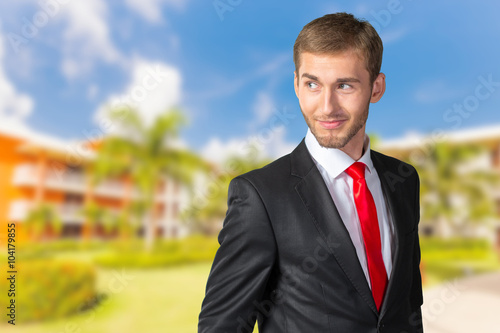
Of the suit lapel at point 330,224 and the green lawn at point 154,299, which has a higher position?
the green lawn at point 154,299

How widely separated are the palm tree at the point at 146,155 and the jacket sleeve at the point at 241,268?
30.3 ft

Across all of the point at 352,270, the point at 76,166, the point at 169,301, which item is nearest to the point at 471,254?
the point at 169,301

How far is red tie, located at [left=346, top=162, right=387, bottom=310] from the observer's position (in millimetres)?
1032

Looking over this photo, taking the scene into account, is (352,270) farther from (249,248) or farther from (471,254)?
(471,254)

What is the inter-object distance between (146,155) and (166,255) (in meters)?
2.62

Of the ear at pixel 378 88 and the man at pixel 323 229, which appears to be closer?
the man at pixel 323 229

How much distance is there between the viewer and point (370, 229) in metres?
1.07

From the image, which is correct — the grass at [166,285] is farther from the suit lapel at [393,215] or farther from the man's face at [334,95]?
the man's face at [334,95]

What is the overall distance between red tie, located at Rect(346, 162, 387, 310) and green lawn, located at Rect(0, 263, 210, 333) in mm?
10009

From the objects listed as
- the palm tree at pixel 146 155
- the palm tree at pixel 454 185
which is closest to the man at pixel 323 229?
the palm tree at pixel 146 155

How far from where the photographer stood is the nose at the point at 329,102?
1040 mm

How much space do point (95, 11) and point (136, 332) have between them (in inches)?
270

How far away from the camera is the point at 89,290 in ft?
23.9
